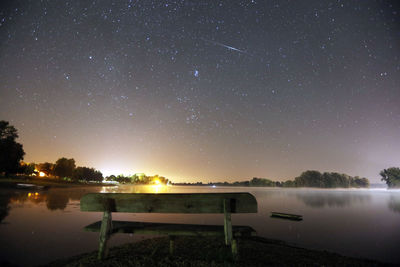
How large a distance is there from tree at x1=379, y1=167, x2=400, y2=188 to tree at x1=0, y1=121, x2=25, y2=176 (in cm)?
16691

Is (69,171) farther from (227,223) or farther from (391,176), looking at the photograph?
(391,176)

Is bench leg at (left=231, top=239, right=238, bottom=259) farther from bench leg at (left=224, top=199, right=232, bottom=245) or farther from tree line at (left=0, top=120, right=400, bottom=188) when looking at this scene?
tree line at (left=0, top=120, right=400, bottom=188)

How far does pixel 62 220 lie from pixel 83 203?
10.8 meters

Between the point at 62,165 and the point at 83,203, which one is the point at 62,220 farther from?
the point at 62,165

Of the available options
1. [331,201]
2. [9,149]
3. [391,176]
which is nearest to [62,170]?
[9,149]

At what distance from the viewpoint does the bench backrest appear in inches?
158

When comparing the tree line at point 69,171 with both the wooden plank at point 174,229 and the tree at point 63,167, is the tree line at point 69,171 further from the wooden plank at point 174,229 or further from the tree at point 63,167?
the wooden plank at point 174,229

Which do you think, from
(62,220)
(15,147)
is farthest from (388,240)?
(15,147)

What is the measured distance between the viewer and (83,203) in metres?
4.34

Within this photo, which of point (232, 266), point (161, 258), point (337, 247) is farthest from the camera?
point (337, 247)

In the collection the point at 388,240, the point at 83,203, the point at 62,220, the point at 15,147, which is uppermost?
the point at 15,147

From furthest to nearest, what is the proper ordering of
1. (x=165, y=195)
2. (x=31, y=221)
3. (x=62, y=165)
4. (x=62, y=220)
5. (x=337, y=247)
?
(x=62, y=165)
(x=62, y=220)
(x=31, y=221)
(x=337, y=247)
(x=165, y=195)

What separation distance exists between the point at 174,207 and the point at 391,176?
165051 mm

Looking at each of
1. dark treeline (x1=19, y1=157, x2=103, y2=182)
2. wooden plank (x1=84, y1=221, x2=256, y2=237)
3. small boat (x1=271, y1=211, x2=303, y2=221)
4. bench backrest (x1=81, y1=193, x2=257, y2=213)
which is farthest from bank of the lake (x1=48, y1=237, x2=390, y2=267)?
dark treeline (x1=19, y1=157, x2=103, y2=182)
